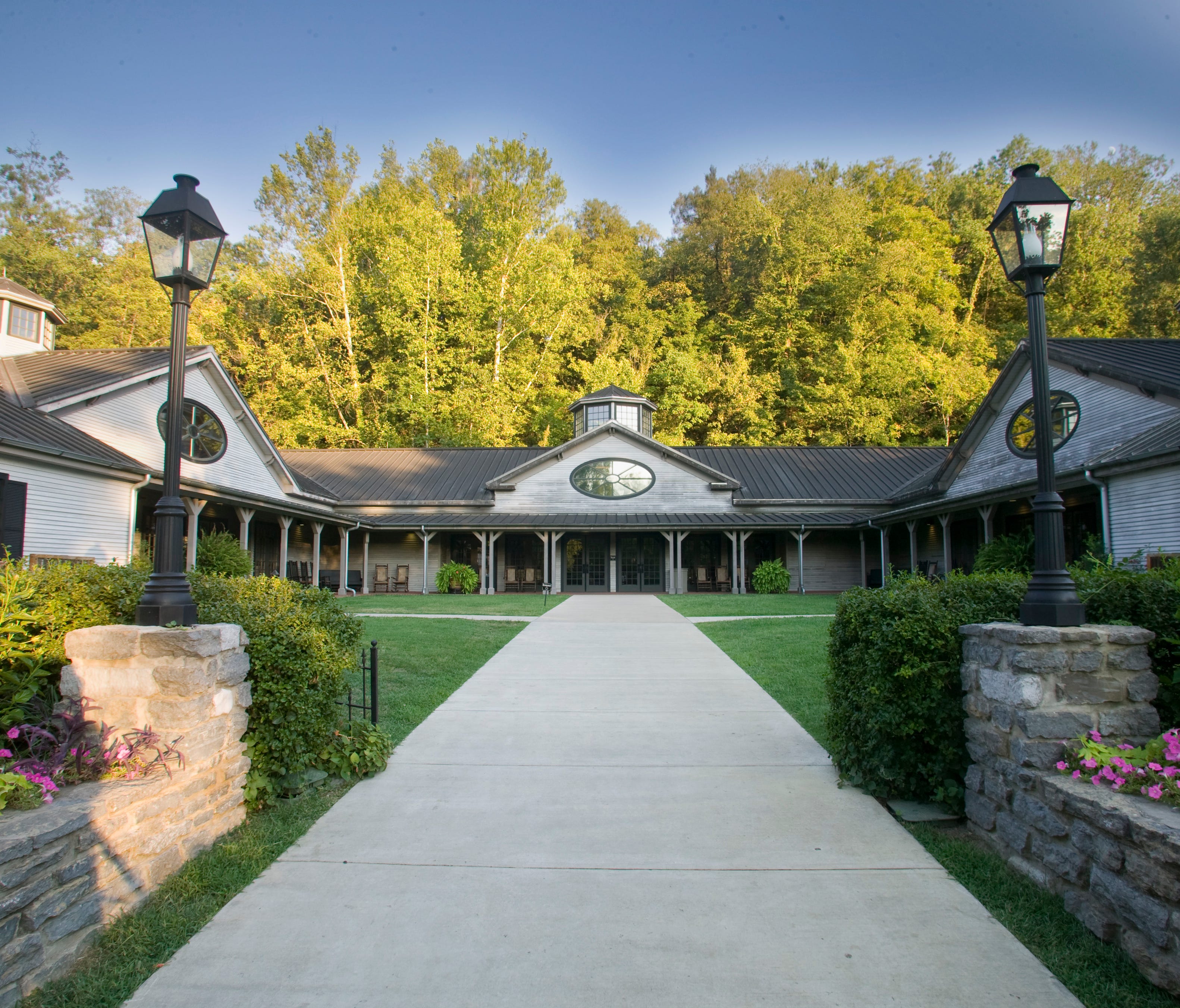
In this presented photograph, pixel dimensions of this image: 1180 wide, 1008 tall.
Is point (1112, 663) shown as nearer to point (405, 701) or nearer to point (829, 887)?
point (829, 887)

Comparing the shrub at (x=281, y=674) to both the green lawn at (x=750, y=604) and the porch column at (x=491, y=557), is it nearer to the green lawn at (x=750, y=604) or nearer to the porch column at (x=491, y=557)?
the green lawn at (x=750, y=604)

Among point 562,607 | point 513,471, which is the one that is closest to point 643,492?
→ point 513,471

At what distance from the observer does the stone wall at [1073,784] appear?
2.65 meters

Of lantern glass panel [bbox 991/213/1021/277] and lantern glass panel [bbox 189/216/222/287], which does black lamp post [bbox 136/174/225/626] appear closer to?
lantern glass panel [bbox 189/216/222/287]

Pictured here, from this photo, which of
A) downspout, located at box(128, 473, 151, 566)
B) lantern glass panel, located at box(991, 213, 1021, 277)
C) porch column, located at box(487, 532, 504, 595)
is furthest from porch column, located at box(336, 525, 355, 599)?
lantern glass panel, located at box(991, 213, 1021, 277)

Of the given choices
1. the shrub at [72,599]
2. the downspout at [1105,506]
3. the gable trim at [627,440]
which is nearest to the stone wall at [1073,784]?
the shrub at [72,599]

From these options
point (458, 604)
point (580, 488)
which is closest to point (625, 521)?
point (580, 488)

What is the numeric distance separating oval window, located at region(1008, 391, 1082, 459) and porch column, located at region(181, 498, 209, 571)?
18330 millimetres

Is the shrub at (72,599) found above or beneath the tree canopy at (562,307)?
beneath

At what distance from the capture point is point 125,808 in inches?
125

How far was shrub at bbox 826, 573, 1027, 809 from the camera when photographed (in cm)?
417

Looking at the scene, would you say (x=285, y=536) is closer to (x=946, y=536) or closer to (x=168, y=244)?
(x=168, y=244)

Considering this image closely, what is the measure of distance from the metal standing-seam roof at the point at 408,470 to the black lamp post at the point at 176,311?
2195 centimetres

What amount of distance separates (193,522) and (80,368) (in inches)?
170
